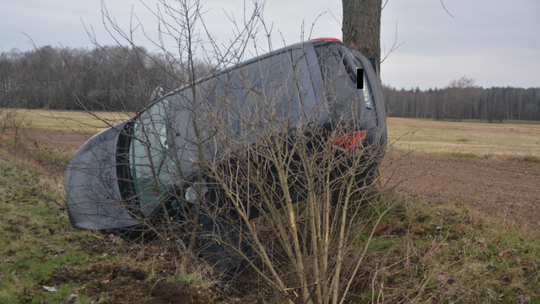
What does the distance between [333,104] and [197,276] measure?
2095 mm

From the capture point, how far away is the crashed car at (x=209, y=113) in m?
3.14

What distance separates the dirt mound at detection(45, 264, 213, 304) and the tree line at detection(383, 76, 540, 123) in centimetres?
7906

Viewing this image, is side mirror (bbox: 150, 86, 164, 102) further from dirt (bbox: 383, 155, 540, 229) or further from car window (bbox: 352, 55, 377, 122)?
→ dirt (bbox: 383, 155, 540, 229)

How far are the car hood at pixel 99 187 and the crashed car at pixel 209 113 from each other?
0.6 inches

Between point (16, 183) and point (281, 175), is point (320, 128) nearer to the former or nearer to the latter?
point (281, 175)

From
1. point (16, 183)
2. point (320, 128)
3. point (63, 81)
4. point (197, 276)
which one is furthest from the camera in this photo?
point (16, 183)

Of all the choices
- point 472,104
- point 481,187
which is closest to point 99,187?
point 481,187

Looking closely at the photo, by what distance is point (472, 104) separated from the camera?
8544 cm

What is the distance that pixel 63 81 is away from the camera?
3.64 metres

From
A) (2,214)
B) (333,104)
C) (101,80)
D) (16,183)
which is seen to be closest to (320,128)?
(333,104)

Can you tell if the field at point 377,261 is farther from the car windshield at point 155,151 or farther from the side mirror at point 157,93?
the side mirror at point 157,93

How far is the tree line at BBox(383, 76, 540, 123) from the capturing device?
77.1 metres

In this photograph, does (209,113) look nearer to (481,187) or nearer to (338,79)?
(338,79)

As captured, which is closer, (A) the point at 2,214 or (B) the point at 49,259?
(B) the point at 49,259
